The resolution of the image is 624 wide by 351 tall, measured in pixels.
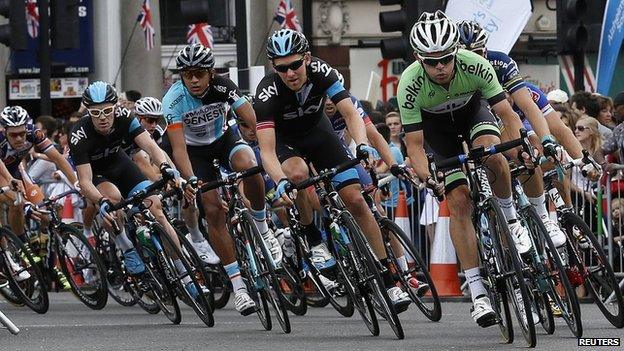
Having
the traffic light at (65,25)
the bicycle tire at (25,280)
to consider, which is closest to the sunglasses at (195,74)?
the bicycle tire at (25,280)

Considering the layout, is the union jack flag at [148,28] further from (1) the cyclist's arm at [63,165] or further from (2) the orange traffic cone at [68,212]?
(1) the cyclist's arm at [63,165]

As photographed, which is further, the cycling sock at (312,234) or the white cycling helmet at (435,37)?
the cycling sock at (312,234)

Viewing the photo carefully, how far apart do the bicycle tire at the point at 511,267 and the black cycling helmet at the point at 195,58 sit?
131 inches

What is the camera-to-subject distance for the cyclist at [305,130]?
485 inches

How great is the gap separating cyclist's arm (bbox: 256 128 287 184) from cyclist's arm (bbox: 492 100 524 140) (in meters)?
1.45

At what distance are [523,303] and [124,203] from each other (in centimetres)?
420

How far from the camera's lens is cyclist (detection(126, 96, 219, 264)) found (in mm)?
15141

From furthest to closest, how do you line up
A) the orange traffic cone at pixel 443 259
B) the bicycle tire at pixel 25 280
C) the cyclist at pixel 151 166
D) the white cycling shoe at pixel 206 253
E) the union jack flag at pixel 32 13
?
the union jack flag at pixel 32 13
the orange traffic cone at pixel 443 259
the bicycle tire at pixel 25 280
the cyclist at pixel 151 166
the white cycling shoe at pixel 206 253

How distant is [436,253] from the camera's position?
1565 centimetres

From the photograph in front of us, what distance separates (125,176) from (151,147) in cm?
86

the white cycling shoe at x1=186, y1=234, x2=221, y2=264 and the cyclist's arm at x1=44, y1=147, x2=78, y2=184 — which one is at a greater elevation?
the cyclist's arm at x1=44, y1=147, x2=78, y2=184

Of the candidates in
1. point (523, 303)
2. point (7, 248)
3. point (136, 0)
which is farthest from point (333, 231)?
point (136, 0)

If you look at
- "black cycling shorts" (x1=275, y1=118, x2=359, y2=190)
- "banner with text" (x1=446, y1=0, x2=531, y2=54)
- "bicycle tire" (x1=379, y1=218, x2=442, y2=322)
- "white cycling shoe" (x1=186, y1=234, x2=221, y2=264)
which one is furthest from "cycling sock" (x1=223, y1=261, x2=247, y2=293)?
"banner with text" (x1=446, y1=0, x2=531, y2=54)

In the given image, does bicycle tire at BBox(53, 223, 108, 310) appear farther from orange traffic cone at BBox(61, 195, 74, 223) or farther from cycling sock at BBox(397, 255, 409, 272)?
orange traffic cone at BBox(61, 195, 74, 223)
